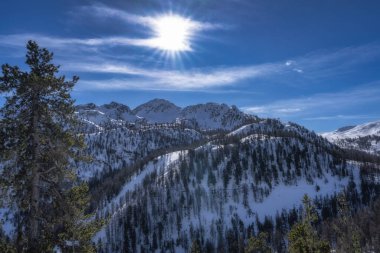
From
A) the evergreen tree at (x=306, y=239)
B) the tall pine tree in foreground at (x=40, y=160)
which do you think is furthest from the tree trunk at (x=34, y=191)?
the evergreen tree at (x=306, y=239)

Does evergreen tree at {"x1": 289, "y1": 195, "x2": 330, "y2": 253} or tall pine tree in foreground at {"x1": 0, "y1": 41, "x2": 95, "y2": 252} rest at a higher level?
tall pine tree in foreground at {"x1": 0, "y1": 41, "x2": 95, "y2": 252}

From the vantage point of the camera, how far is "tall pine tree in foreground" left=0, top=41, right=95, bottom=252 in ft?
70.4

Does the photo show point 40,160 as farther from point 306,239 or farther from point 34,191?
point 306,239

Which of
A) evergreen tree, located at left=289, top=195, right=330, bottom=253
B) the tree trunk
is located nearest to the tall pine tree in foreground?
the tree trunk

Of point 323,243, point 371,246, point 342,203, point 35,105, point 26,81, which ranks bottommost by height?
point 371,246

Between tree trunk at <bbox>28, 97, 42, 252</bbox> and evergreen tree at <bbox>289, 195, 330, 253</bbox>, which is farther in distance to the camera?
evergreen tree at <bbox>289, 195, 330, 253</bbox>

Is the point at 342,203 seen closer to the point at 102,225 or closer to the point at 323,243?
the point at 323,243

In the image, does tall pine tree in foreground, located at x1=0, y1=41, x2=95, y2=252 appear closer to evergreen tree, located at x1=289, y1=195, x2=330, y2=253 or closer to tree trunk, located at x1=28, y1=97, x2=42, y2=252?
tree trunk, located at x1=28, y1=97, x2=42, y2=252

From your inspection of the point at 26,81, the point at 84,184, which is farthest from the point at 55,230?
the point at 26,81

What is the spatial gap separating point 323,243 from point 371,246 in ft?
550

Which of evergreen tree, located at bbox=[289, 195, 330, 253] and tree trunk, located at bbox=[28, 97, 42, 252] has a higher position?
tree trunk, located at bbox=[28, 97, 42, 252]

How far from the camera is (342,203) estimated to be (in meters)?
43.7

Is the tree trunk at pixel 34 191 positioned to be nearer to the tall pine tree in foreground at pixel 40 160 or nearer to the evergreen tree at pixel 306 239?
the tall pine tree in foreground at pixel 40 160

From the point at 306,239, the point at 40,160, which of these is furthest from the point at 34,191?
the point at 306,239
